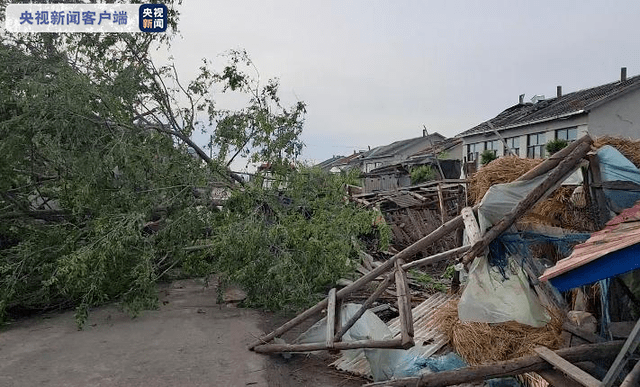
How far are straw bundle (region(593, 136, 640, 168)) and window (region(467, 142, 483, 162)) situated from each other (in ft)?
64.0

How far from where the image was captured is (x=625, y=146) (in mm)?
4449

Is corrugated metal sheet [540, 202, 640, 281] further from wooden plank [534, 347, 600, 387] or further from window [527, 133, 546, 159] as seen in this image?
window [527, 133, 546, 159]

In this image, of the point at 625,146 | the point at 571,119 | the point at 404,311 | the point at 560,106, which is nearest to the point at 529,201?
the point at 404,311

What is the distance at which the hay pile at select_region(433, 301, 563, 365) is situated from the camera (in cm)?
438

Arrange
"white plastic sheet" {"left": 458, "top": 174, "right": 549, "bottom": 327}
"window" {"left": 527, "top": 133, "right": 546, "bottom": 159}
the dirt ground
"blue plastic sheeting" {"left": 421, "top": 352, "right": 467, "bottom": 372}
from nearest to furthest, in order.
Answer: "white plastic sheet" {"left": 458, "top": 174, "right": 549, "bottom": 327} → "blue plastic sheeting" {"left": 421, "top": 352, "right": 467, "bottom": 372} → the dirt ground → "window" {"left": 527, "top": 133, "right": 546, "bottom": 159}

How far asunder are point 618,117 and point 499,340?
52.8ft

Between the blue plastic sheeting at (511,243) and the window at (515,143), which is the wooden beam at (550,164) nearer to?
the blue plastic sheeting at (511,243)

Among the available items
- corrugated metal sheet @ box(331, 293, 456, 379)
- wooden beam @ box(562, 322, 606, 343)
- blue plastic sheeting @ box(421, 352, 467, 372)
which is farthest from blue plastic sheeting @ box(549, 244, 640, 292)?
corrugated metal sheet @ box(331, 293, 456, 379)

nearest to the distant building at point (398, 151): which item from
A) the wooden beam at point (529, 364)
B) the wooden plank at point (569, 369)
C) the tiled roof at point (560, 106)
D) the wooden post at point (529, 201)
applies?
the tiled roof at point (560, 106)

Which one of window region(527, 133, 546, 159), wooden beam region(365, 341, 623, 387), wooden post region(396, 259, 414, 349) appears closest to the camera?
wooden beam region(365, 341, 623, 387)

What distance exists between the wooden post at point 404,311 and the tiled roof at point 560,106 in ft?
49.7

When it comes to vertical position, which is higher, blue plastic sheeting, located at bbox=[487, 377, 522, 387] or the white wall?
the white wall

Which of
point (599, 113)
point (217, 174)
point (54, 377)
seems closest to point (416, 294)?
point (217, 174)

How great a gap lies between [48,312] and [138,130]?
3208 mm
